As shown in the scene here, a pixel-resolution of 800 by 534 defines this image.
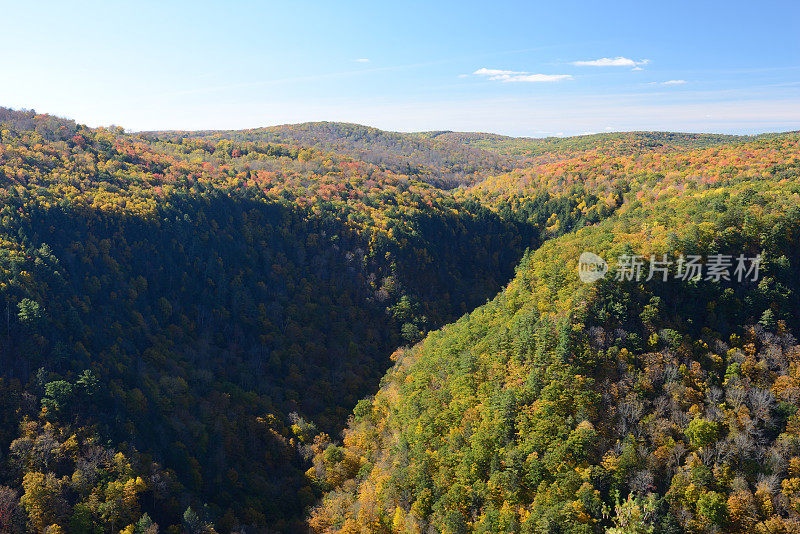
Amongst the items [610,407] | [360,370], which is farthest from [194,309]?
[610,407]

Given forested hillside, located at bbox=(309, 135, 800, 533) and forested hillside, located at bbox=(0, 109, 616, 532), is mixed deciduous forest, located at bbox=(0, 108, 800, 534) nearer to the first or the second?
forested hillside, located at bbox=(309, 135, 800, 533)

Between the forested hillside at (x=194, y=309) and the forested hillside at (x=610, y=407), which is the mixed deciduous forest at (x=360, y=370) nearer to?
the forested hillside at (x=610, y=407)

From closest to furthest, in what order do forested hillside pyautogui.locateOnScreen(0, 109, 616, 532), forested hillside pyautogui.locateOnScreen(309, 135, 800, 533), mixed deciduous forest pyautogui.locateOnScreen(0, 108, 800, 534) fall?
1. forested hillside pyautogui.locateOnScreen(309, 135, 800, 533)
2. mixed deciduous forest pyautogui.locateOnScreen(0, 108, 800, 534)
3. forested hillside pyautogui.locateOnScreen(0, 109, 616, 532)

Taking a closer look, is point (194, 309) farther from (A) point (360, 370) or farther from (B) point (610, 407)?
(B) point (610, 407)

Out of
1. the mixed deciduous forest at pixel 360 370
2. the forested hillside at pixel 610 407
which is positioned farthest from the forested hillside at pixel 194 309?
the forested hillside at pixel 610 407

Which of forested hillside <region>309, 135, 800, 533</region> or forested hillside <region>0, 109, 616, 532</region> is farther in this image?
forested hillside <region>0, 109, 616, 532</region>

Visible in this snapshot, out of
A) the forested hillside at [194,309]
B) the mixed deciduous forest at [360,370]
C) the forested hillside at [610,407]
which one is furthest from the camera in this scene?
the forested hillside at [194,309]

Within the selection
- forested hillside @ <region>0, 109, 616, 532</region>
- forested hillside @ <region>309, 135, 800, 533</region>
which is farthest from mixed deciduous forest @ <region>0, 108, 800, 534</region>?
forested hillside @ <region>0, 109, 616, 532</region>

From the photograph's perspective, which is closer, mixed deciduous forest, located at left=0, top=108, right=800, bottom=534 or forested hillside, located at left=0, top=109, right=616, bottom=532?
mixed deciduous forest, located at left=0, top=108, right=800, bottom=534

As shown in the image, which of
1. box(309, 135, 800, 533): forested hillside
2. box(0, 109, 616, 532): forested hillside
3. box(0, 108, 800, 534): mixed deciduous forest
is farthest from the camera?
box(0, 109, 616, 532): forested hillside
